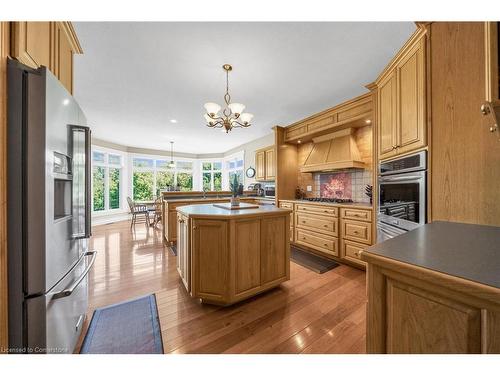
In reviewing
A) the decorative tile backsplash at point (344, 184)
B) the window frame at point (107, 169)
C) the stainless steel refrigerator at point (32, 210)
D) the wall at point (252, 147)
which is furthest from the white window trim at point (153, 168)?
the stainless steel refrigerator at point (32, 210)

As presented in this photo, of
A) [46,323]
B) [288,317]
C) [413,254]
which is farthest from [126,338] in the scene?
[413,254]

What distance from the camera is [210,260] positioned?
5.90 feet

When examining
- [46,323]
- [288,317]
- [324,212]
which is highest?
→ [324,212]

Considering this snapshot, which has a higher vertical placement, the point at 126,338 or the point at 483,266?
the point at 483,266

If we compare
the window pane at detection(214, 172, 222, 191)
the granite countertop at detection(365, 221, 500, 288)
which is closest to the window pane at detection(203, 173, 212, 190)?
the window pane at detection(214, 172, 222, 191)

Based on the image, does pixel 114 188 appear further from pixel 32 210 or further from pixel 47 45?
pixel 32 210

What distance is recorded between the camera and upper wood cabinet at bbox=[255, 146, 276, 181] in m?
4.89

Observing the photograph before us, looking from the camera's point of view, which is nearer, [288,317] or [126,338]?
[126,338]

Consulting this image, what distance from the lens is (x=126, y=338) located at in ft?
4.69

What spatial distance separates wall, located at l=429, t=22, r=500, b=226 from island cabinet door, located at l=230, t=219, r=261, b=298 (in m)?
1.46

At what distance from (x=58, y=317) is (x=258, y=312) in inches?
55.3

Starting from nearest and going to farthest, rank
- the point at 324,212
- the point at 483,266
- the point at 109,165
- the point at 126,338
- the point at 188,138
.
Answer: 1. the point at 483,266
2. the point at 126,338
3. the point at 324,212
4. the point at 188,138
5. the point at 109,165

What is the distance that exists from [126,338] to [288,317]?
1302 mm
